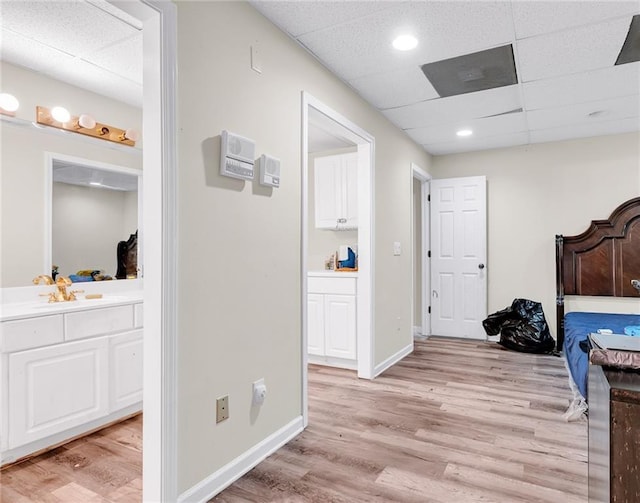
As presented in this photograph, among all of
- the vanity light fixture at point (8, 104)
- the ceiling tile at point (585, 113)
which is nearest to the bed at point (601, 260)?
the ceiling tile at point (585, 113)

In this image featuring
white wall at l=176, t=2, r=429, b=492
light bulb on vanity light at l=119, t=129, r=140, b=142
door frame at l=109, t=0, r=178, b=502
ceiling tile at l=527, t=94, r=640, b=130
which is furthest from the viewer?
ceiling tile at l=527, t=94, r=640, b=130

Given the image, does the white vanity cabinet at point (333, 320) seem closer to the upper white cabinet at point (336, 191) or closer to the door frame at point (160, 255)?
the upper white cabinet at point (336, 191)

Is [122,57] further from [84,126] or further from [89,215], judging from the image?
[89,215]

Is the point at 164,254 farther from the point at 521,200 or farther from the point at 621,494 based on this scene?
the point at 521,200

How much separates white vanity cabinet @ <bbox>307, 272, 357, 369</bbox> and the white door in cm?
201

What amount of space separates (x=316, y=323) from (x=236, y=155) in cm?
240

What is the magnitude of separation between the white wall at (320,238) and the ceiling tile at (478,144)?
131 cm

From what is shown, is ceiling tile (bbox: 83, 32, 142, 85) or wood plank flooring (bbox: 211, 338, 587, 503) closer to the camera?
wood plank flooring (bbox: 211, 338, 587, 503)

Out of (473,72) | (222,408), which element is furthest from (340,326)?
(473,72)

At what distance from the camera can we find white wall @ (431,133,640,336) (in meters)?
4.58

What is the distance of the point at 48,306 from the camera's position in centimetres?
248

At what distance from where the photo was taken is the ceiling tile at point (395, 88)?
3045 mm

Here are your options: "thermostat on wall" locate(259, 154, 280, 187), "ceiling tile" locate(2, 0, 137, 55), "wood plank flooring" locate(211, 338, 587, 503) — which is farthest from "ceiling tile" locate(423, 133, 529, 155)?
"ceiling tile" locate(2, 0, 137, 55)

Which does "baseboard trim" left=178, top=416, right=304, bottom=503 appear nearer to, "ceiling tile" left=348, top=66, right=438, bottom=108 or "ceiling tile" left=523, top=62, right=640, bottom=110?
A: "ceiling tile" left=348, top=66, right=438, bottom=108
